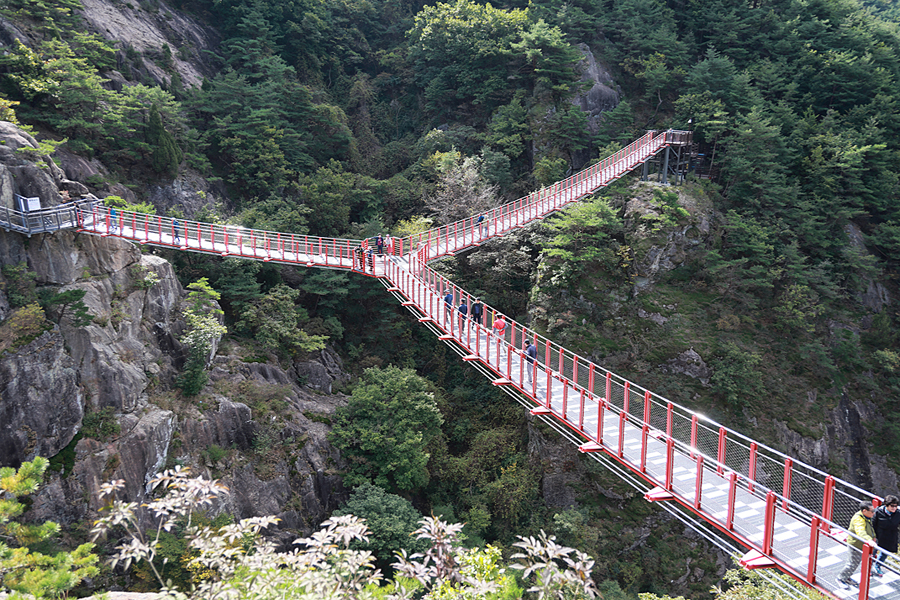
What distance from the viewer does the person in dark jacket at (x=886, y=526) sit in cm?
675

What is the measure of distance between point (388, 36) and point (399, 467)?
32.2 m

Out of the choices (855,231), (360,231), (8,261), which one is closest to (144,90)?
(360,231)

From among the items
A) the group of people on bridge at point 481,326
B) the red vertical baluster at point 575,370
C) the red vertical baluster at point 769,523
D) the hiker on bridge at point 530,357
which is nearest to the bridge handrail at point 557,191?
the group of people on bridge at point 481,326

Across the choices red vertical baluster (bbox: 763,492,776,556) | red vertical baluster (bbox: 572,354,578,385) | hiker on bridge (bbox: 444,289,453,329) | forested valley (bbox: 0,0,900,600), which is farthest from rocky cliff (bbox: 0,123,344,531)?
red vertical baluster (bbox: 763,492,776,556)

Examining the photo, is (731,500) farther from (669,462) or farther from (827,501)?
(827,501)

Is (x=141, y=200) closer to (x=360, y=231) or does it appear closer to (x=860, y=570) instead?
(x=360, y=231)

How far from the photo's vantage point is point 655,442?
33.3 feet

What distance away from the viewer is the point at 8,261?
14.8 metres

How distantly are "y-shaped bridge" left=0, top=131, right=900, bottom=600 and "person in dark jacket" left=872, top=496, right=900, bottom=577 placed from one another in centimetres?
13

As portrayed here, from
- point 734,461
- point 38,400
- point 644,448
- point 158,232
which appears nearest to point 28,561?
point 38,400

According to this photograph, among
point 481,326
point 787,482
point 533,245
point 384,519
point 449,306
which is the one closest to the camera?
point 787,482

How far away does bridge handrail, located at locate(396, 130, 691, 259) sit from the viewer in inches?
884

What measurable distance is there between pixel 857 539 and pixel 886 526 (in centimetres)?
36

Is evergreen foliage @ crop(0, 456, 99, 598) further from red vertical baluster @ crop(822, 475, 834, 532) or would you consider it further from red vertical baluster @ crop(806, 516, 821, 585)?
red vertical baluster @ crop(822, 475, 834, 532)
